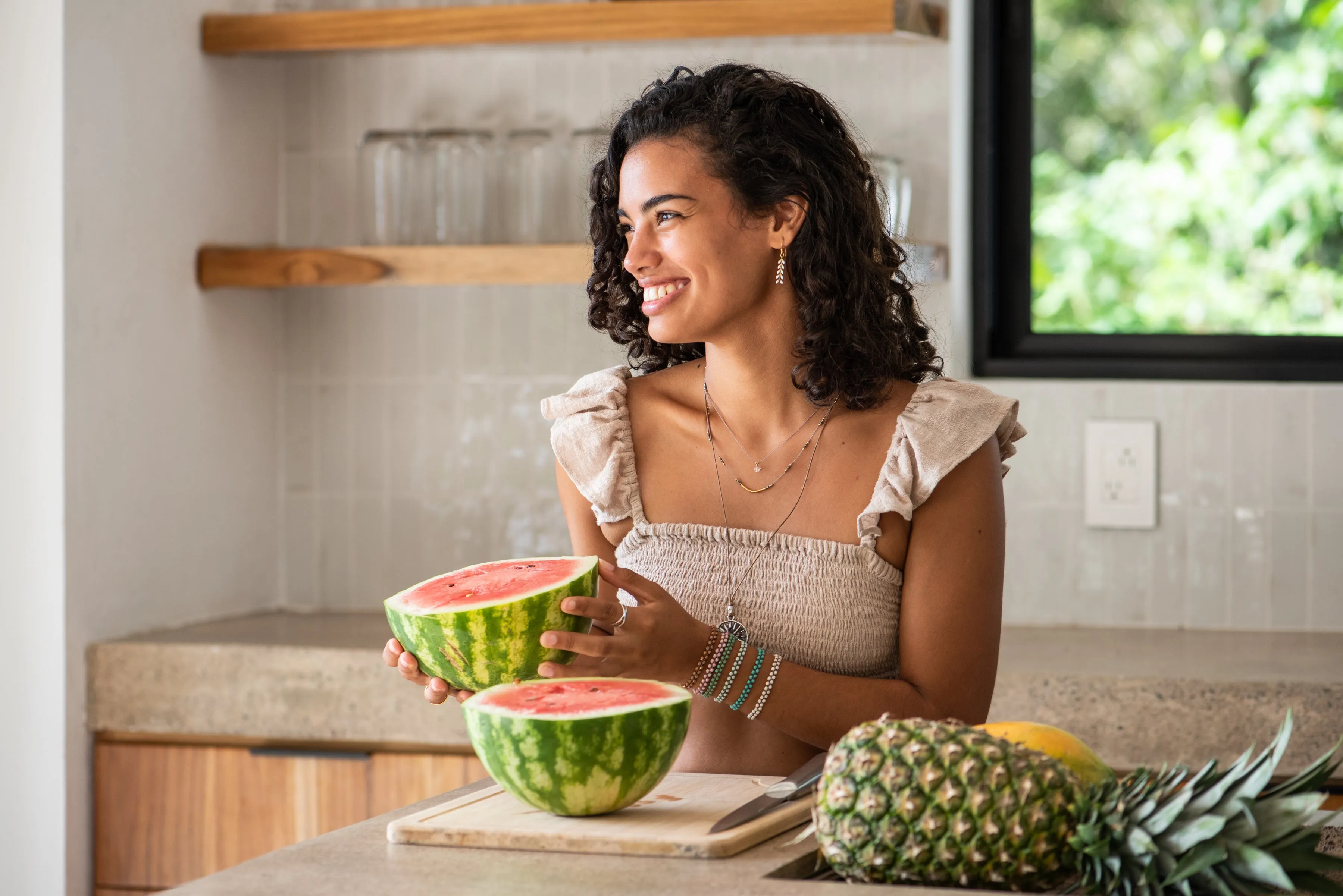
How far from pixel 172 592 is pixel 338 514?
1.31 ft

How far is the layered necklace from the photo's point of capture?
5.55 feet

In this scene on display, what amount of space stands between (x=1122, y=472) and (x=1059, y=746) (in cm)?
171

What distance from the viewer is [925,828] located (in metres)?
0.97

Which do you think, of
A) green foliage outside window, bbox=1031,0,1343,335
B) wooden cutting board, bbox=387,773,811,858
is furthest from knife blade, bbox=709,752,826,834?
green foliage outside window, bbox=1031,0,1343,335

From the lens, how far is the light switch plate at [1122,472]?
266 cm

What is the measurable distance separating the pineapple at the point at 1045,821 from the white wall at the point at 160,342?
5.96ft

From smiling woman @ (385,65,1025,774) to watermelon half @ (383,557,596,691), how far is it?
321mm

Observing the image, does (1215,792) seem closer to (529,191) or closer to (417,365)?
(529,191)

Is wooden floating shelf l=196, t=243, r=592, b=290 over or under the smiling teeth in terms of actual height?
over

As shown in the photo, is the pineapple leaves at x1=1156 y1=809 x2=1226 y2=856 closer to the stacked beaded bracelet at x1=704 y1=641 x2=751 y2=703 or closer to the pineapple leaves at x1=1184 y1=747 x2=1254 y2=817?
the pineapple leaves at x1=1184 y1=747 x2=1254 y2=817

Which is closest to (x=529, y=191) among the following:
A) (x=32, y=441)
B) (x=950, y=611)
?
(x=32, y=441)

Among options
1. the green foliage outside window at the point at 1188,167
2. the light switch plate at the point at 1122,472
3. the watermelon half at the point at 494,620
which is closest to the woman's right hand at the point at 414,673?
the watermelon half at the point at 494,620

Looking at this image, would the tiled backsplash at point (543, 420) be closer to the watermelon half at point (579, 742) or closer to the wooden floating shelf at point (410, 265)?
the wooden floating shelf at point (410, 265)

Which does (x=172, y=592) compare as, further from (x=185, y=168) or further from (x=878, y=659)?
(x=878, y=659)
